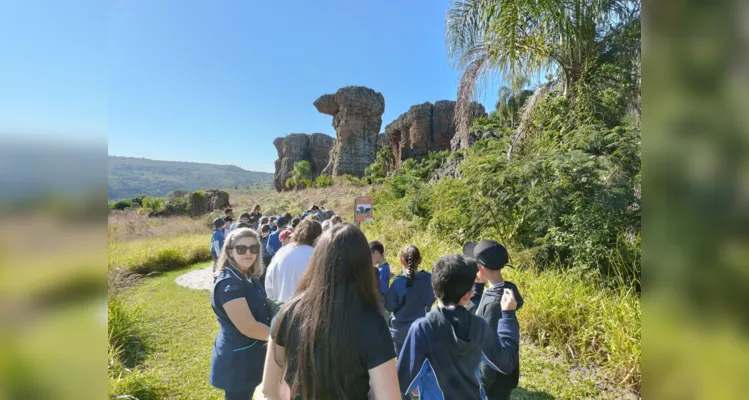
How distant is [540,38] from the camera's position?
22.9 feet

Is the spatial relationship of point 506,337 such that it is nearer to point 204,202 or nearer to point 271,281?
point 271,281

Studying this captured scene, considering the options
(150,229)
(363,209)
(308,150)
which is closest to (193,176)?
(308,150)

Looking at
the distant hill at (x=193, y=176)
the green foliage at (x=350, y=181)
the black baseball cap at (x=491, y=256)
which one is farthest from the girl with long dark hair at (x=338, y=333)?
the distant hill at (x=193, y=176)

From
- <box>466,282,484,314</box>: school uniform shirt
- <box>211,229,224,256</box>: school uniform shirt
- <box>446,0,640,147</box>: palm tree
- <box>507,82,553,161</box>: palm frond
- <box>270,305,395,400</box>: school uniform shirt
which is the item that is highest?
<box>446,0,640,147</box>: palm tree

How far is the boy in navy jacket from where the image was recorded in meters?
1.90

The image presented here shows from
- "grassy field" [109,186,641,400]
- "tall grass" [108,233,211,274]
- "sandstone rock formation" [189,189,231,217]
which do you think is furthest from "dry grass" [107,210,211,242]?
"sandstone rock formation" [189,189,231,217]

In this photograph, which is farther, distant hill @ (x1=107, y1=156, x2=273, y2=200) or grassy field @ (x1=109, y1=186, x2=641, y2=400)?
distant hill @ (x1=107, y1=156, x2=273, y2=200)

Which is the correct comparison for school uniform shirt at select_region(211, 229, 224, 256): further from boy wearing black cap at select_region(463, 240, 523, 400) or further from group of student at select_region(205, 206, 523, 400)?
boy wearing black cap at select_region(463, 240, 523, 400)

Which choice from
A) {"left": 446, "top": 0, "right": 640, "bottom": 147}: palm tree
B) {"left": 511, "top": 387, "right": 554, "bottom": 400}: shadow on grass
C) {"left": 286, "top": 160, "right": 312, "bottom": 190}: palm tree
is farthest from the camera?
{"left": 286, "top": 160, "right": 312, "bottom": 190}: palm tree

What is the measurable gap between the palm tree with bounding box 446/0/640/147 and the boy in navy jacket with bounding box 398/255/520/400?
5.92 meters

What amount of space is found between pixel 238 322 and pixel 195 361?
11.0 ft
